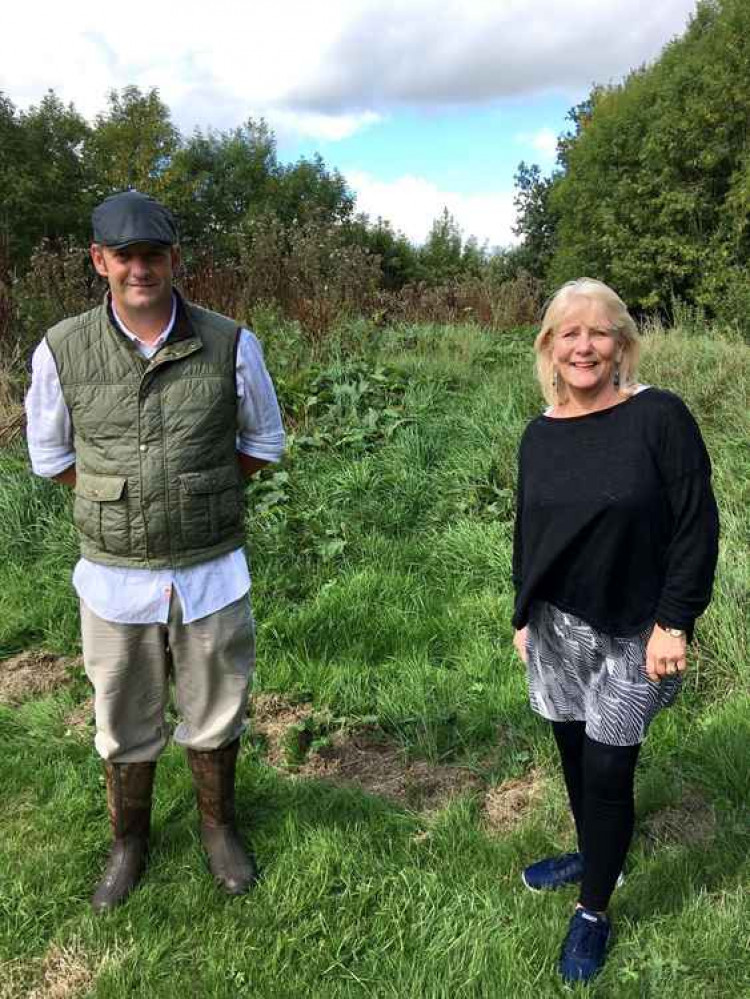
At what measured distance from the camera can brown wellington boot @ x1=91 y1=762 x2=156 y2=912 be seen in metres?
2.47

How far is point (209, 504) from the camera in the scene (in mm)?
2258

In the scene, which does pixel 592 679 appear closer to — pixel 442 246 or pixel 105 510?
pixel 105 510

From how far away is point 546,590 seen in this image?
83.4 inches

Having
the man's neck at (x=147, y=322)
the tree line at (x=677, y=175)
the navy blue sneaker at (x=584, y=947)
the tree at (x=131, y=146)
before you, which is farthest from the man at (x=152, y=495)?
the tree at (x=131, y=146)

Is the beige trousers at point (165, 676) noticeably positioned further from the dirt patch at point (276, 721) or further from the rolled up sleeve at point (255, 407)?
the dirt patch at point (276, 721)

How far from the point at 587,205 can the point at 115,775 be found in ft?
49.2

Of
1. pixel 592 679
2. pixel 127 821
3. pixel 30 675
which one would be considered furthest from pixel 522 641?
pixel 30 675

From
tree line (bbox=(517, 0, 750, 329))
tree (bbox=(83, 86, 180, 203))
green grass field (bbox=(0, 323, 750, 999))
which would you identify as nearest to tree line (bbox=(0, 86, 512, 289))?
tree (bbox=(83, 86, 180, 203))

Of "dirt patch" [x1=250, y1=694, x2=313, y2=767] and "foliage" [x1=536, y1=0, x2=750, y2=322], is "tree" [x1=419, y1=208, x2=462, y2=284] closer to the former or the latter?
"foliage" [x1=536, y1=0, x2=750, y2=322]

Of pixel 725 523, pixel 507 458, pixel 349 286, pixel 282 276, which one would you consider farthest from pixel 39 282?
pixel 725 523

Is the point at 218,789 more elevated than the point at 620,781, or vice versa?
the point at 620,781

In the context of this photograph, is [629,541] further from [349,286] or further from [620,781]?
[349,286]

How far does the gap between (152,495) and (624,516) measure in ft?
4.26

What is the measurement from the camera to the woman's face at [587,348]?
1.94m
